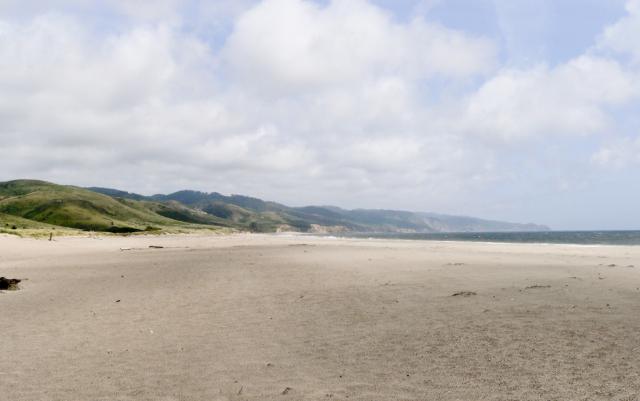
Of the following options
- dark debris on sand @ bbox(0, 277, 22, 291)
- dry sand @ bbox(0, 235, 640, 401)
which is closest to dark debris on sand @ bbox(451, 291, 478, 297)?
dry sand @ bbox(0, 235, 640, 401)

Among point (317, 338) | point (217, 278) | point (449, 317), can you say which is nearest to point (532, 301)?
point (449, 317)

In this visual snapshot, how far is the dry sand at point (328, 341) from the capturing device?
8734 millimetres

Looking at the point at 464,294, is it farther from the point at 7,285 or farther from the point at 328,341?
the point at 7,285

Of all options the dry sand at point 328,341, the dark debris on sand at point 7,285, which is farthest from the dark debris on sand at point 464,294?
the dark debris on sand at point 7,285

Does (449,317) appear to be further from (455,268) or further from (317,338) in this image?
(455,268)

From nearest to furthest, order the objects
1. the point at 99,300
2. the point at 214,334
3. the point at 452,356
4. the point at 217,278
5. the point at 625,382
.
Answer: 1. the point at 625,382
2. the point at 452,356
3. the point at 214,334
4. the point at 99,300
5. the point at 217,278

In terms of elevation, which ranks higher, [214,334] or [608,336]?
[608,336]

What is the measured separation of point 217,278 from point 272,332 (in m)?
13.7

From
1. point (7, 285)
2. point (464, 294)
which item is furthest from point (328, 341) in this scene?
point (7, 285)

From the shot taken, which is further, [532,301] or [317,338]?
[532,301]

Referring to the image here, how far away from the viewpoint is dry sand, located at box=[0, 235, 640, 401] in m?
8.73

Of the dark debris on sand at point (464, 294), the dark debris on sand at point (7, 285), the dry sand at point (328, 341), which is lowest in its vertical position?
the dark debris on sand at point (7, 285)

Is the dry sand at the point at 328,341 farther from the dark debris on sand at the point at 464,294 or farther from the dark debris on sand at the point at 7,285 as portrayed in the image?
the dark debris on sand at the point at 7,285

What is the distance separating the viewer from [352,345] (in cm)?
1163
